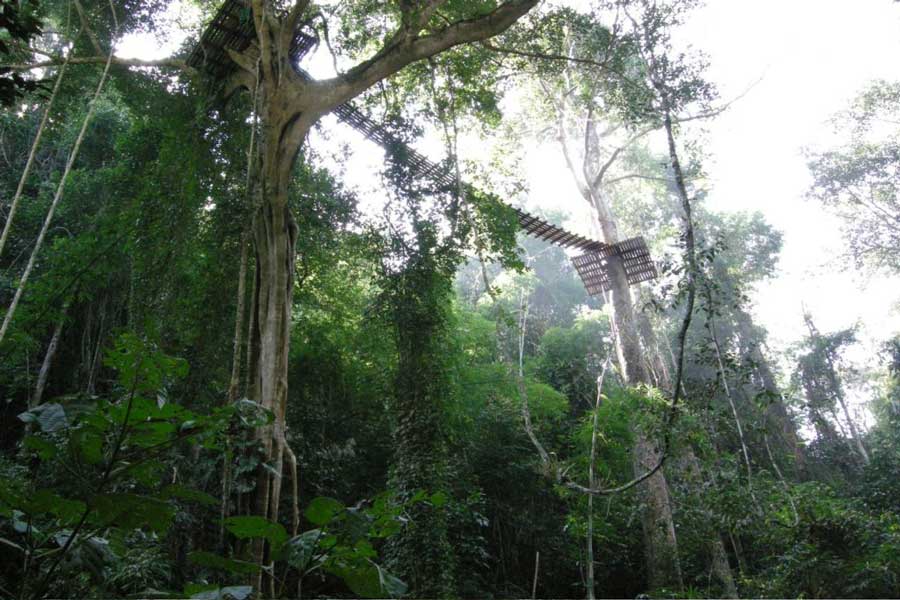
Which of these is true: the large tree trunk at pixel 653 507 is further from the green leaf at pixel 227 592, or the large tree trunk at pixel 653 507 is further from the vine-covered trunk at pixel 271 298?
the green leaf at pixel 227 592

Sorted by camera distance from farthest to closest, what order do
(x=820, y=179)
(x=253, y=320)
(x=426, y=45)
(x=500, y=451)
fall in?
(x=820, y=179) < (x=500, y=451) < (x=426, y=45) < (x=253, y=320)

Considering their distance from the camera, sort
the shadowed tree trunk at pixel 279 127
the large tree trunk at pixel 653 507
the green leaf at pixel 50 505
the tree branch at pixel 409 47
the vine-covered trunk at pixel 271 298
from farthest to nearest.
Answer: the large tree trunk at pixel 653 507
the tree branch at pixel 409 47
the shadowed tree trunk at pixel 279 127
the vine-covered trunk at pixel 271 298
the green leaf at pixel 50 505

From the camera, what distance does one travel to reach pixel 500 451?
8523mm

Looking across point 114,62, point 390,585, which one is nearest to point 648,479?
point 114,62

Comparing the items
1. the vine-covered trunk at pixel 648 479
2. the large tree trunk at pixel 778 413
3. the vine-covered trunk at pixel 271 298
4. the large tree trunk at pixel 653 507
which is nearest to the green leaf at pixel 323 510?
the vine-covered trunk at pixel 271 298

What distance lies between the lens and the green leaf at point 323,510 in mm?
1015

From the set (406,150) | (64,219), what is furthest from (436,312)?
(64,219)

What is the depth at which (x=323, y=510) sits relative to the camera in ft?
3.35

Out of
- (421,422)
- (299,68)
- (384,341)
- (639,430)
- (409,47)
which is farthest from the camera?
(639,430)

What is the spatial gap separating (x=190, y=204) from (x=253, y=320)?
176 cm

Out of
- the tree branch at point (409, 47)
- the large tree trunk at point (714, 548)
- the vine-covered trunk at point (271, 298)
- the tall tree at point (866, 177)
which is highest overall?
the tall tree at point (866, 177)

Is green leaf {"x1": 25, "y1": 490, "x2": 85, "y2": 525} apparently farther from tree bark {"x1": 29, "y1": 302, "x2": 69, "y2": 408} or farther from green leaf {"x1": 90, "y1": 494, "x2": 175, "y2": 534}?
tree bark {"x1": 29, "y1": 302, "x2": 69, "y2": 408}

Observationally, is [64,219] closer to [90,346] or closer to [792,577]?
[90,346]

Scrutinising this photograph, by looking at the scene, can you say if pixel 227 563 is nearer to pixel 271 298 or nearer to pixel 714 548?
pixel 271 298
